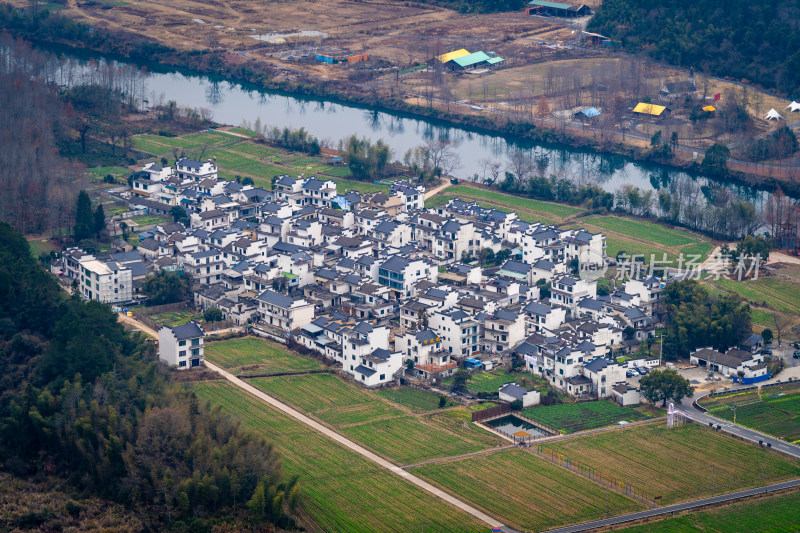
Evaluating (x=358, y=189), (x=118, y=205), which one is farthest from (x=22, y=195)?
(x=358, y=189)

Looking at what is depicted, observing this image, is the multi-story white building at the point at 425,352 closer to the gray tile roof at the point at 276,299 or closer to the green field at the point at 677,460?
the gray tile roof at the point at 276,299

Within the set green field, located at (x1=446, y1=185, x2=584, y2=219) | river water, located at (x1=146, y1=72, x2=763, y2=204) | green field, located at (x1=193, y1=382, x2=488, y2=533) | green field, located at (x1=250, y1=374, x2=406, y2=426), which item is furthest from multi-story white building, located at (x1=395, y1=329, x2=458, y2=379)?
river water, located at (x1=146, y1=72, x2=763, y2=204)

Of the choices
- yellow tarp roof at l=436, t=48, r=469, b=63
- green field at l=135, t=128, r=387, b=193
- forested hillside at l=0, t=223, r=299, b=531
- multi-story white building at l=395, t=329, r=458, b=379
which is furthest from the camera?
yellow tarp roof at l=436, t=48, r=469, b=63

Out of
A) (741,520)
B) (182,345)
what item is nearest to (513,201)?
(182,345)

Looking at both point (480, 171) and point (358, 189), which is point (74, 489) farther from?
point (480, 171)

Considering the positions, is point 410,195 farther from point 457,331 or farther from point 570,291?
point 457,331

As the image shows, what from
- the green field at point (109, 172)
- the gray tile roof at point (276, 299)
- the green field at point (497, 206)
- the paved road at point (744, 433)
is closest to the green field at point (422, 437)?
the paved road at point (744, 433)

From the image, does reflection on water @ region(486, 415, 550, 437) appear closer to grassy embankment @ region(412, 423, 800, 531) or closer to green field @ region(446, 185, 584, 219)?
grassy embankment @ region(412, 423, 800, 531)
